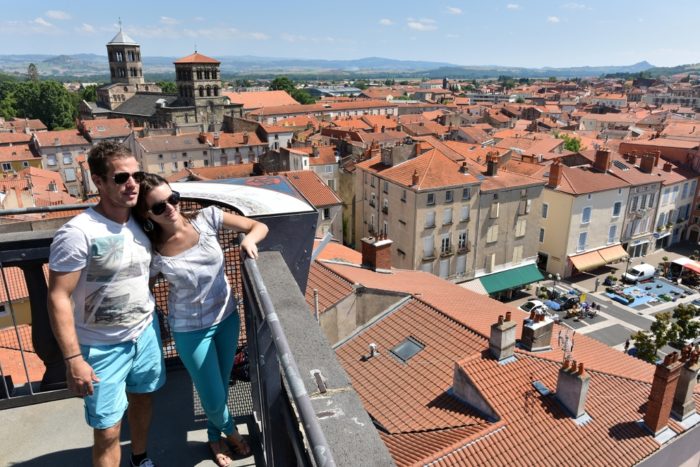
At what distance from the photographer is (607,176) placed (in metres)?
39.2

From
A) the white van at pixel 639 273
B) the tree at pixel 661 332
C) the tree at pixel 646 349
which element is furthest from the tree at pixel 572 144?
the tree at pixel 646 349

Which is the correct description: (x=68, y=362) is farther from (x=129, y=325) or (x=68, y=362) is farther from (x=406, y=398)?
(x=406, y=398)

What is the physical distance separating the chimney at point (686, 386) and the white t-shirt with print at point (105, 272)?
14597 mm

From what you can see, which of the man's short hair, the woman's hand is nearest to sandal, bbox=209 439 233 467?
the woman's hand

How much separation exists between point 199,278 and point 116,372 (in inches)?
33.6

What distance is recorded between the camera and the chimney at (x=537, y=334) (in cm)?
1480

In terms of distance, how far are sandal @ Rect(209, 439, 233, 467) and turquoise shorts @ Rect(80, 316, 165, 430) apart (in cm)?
83

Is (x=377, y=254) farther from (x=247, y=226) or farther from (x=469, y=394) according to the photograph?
(x=247, y=226)

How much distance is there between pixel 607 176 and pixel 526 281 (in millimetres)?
11995

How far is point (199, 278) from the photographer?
365 cm

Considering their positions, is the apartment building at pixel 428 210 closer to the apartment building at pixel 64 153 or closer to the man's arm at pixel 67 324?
the man's arm at pixel 67 324

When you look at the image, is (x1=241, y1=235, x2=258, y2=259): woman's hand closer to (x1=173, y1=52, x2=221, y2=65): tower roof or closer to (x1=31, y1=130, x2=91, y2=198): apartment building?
(x1=31, y1=130, x2=91, y2=198): apartment building

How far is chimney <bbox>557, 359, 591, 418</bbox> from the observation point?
12141 millimetres

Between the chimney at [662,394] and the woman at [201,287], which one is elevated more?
the woman at [201,287]
